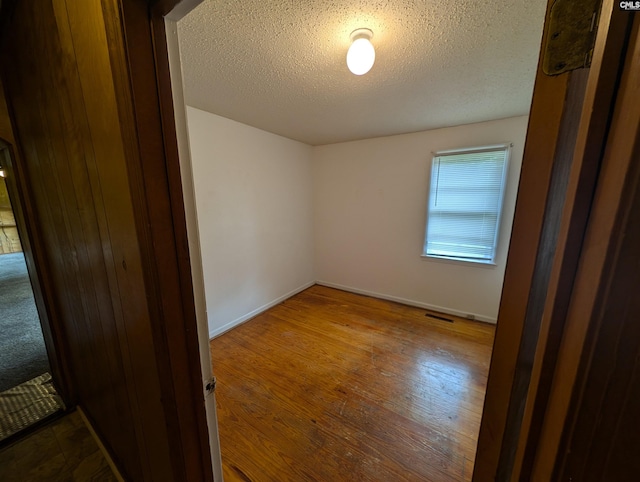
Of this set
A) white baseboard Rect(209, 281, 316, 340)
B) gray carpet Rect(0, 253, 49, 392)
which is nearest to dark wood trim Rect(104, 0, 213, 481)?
white baseboard Rect(209, 281, 316, 340)

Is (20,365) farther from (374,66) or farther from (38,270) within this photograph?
(374,66)

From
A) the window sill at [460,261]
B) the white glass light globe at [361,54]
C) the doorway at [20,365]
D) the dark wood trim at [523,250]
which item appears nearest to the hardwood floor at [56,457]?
the doorway at [20,365]

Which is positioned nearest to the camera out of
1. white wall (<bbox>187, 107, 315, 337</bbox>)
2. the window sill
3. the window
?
white wall (<bbox>187, 107, 315, 337</bbox>)

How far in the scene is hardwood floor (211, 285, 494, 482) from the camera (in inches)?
53.0

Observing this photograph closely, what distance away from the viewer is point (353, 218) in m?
3.55

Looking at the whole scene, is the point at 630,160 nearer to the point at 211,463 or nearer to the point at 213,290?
the point at 211,463

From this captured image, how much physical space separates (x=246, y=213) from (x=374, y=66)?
1.95 meters

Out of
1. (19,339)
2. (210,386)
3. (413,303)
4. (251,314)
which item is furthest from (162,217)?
(19,339)

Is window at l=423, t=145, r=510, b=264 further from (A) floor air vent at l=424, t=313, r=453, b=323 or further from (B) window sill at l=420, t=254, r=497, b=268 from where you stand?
(A) floor air vent at l=424, t=313, r=453, b=323

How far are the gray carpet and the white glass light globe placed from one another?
3.40m

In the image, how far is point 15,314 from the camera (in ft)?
10.0

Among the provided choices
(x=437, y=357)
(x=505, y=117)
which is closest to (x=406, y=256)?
(x=437, y=357)

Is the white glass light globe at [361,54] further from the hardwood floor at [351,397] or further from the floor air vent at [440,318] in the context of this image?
the floor air vent at [440,318]

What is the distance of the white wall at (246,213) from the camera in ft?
7.80
